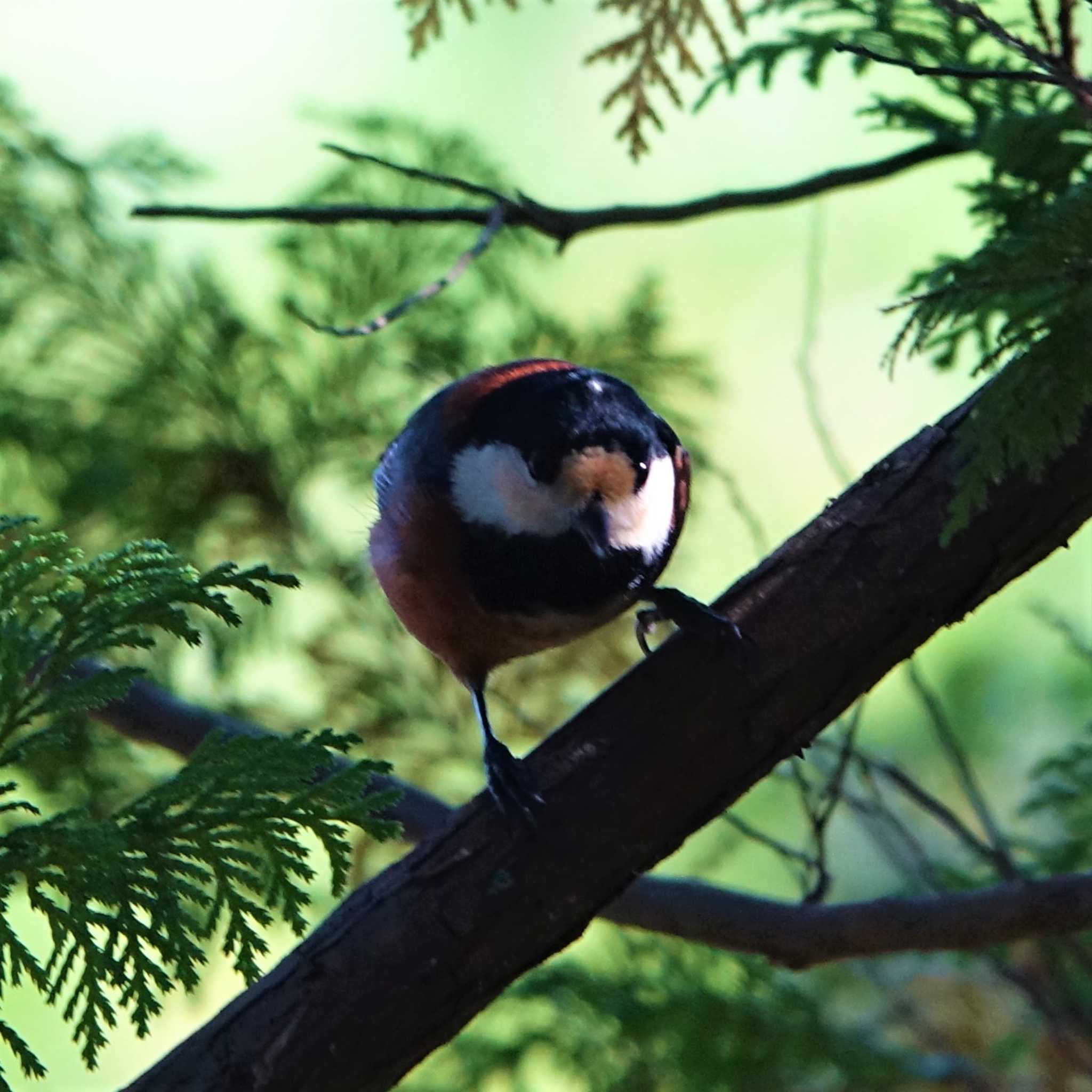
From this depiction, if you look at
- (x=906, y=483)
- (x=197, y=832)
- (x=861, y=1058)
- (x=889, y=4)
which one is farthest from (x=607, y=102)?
(x=861, y=1058)

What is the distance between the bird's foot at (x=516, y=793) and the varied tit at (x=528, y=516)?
0.7 inches

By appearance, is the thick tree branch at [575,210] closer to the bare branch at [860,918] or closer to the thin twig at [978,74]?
the thin twig at [978,74]

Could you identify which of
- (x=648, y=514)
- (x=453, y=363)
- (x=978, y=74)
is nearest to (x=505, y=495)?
(x=648, y=514)

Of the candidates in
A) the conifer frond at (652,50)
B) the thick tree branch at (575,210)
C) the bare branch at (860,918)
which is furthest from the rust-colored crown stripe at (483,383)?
the bare branch at (860,918)

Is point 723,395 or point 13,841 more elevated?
point 723,395

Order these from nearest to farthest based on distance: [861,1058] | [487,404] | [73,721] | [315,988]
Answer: [315,988] < [487,404] < [73,721] < [861,1058]

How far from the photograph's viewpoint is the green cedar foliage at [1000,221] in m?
1.22

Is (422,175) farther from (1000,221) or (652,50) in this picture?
(1000,221)

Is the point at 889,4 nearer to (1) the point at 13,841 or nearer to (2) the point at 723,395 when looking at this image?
(2) the point at 723,395

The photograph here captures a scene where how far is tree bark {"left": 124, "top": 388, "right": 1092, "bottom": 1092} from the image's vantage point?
1403 mm

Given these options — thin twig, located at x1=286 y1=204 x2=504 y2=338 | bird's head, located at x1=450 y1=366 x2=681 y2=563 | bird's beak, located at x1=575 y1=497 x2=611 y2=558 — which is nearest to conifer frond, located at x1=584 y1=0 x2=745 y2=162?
thin twig, located at x1=286 y1=204 x2=504 y2=338

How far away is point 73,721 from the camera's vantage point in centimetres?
215

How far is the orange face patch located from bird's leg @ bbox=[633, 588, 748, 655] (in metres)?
0.12

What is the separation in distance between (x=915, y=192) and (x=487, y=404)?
13.5ft
